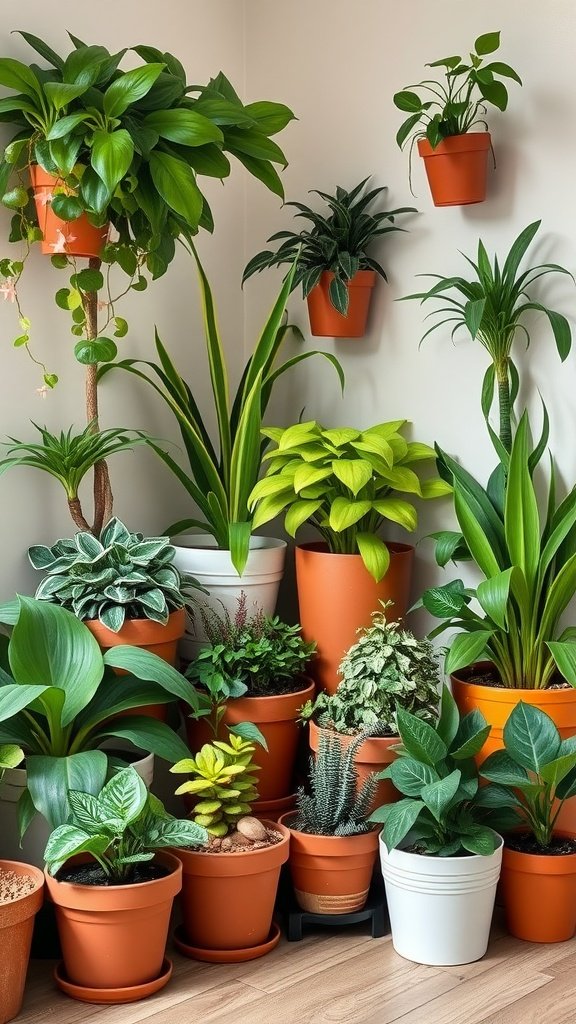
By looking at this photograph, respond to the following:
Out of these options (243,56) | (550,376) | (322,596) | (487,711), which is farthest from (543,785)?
(243,56)

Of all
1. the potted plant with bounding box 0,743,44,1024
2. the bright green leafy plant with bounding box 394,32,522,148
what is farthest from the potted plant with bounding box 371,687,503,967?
the bright green leafy plant with bounding box 394,32,522,148

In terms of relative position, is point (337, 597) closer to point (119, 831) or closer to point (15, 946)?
point (119, 831)

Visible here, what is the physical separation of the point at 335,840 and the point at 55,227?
5.11 ft

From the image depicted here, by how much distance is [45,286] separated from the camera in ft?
9.62

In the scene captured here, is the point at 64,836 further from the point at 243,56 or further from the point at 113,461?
the point at 243,56

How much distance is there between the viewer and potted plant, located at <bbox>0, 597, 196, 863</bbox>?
7.62 feet

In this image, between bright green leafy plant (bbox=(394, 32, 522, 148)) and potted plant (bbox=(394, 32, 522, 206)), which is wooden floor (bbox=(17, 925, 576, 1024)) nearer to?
potted plant (bbox=(394, 32, 522, 206))

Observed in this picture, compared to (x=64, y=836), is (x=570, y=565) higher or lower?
higher

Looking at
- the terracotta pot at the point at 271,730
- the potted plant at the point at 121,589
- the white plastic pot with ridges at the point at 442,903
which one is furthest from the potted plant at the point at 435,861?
the potted plant at the point at 121,589

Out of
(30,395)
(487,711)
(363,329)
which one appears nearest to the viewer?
(487,711)

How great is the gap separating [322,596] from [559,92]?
1389 millimetres

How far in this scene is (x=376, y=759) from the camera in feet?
8.69

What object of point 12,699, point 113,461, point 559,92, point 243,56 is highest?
point 243,56

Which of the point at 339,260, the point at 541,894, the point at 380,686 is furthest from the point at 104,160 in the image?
the point at 541,894
